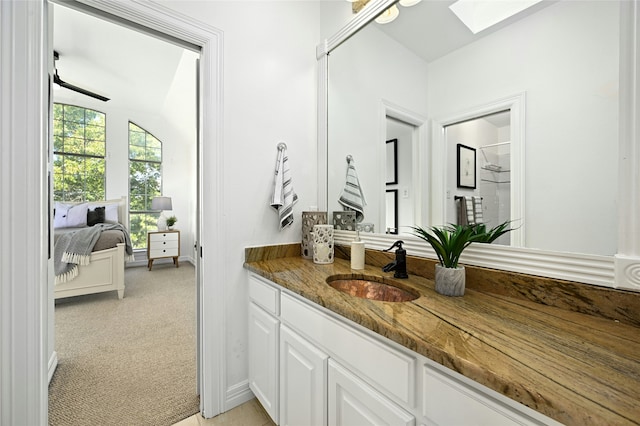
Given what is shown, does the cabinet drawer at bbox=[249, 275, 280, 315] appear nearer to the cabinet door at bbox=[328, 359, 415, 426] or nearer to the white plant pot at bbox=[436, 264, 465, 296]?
the cabinet door at bbox=[328, 359, 415, 426]

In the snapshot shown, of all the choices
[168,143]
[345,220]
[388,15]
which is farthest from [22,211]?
[168,143]

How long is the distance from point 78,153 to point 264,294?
5.61 metres

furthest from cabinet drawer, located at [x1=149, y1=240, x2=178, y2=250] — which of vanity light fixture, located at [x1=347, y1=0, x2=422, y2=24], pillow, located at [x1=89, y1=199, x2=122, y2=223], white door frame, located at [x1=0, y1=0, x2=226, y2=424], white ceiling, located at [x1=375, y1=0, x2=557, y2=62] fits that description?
white ceiling, located at [x1=375, y1=0, x2=557, y2=62]

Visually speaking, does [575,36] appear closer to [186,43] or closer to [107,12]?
[186,43]

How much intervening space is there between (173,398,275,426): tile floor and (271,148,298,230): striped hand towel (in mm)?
1071

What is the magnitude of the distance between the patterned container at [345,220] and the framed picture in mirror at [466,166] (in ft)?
2.32

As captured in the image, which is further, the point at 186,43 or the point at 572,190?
the point at 186,43

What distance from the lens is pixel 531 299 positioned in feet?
3.18

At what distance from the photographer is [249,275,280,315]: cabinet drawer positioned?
4.39 ft

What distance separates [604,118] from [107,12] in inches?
80.6

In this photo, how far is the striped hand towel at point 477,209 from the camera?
117 centimetres

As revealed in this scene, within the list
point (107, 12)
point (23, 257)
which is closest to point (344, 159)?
point (107, 12)

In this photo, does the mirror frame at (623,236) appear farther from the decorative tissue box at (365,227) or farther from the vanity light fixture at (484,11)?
→ the decorative tissue box at (365,227)

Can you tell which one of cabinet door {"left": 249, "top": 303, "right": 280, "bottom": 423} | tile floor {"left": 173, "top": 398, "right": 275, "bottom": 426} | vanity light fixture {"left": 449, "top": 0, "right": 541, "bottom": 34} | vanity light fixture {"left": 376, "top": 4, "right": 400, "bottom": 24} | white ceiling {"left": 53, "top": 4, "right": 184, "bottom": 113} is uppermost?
white ceiling {"left": 53, "top": 4, "right": 184, "bottom": 113}
